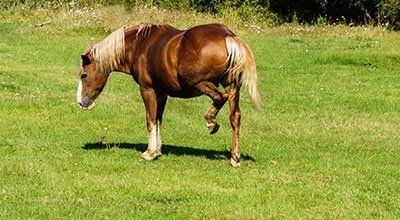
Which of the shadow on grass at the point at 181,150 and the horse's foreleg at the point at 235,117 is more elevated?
the horse's foreleg at the point at 235,117

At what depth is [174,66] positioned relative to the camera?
1080cm

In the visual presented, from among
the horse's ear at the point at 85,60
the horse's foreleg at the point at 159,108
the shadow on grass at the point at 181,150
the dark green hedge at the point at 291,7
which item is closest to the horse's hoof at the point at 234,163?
the shadow on grass at the point at 181,150

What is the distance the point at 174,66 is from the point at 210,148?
211 cm

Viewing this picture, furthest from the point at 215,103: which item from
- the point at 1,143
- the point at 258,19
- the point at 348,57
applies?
the point at 258,19

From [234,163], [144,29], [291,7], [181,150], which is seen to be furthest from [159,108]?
[291,7]

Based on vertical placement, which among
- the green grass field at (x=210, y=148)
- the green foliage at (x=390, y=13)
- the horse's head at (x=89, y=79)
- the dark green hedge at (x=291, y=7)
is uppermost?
the horse's head at (x=89, y=79)

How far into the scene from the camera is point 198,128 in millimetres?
14211

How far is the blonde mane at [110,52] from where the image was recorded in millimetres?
11461

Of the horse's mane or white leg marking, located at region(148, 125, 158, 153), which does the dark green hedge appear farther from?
white leg marking, located at region(148, 125, 158, 153)

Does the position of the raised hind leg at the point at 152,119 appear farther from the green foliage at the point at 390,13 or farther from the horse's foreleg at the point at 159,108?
the green foliage at the point at 390,13

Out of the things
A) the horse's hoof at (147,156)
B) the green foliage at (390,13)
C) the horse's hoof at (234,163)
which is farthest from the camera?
the green foliage at (390,13)

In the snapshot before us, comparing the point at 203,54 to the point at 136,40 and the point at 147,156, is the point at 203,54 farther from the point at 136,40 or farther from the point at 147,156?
the point at 147,156

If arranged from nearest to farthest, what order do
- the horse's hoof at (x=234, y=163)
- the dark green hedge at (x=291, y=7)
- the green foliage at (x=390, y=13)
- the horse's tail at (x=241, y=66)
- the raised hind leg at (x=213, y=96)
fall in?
the horse's tail at (x=241, y=66) < the raised hind leg at (x=213, y=96) < the horse's hoof at (x=234, y=163) < the green foliage at (x=390, y=13) < the dark green hedge at (x=291, y=7)

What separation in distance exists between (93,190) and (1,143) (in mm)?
3339
